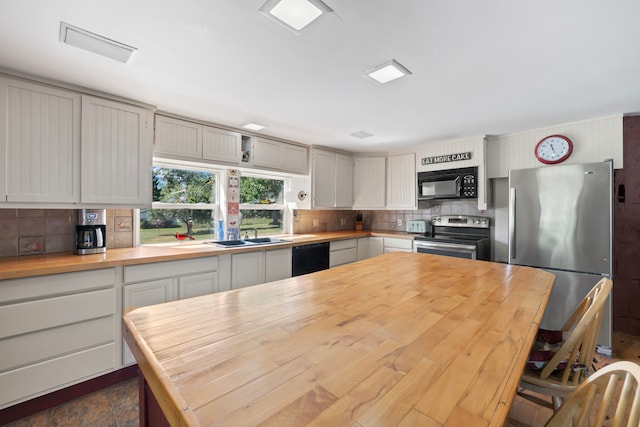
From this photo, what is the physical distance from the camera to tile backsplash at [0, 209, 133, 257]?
2150 millimetres

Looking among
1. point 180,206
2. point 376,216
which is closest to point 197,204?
point 180,206

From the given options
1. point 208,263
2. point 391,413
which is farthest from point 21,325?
point 391,413

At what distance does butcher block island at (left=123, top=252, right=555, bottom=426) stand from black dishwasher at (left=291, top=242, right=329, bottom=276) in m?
1.92

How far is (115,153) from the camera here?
A: 2377 mm

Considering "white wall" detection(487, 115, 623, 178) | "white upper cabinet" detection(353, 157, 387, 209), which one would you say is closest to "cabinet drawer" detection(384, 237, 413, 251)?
"white upper cabinet" detection(353, 157, 387, 209)

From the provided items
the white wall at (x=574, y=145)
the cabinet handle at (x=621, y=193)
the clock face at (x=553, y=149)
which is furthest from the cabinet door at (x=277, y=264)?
the cabinet handle at (x=621, y=193)

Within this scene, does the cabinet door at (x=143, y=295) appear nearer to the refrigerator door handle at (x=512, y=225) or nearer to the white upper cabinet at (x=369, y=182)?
the white upper cabinet at (x=369, y=182)

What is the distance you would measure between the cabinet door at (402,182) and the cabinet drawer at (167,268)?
2830 mm

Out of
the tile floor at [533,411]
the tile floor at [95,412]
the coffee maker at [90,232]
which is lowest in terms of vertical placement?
the tile floor at [95,412]

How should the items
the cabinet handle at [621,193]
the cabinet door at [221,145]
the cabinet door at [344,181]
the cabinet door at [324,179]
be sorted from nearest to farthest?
1. the cabinet handle at [621,193]
2. the cabinet door at [221,145]
3. the cabinet door at [324,179]
4. the cabinet door at [344,181]

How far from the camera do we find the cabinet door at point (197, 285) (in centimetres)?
247

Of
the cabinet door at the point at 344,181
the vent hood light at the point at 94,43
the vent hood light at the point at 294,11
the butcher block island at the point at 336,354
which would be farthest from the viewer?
the cabinet door at the point at 344,181

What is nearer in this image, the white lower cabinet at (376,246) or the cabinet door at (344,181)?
the white lower cabinet at (376,246)

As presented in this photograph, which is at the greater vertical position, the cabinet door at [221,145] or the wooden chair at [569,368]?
the cabinet door at [221,145]
